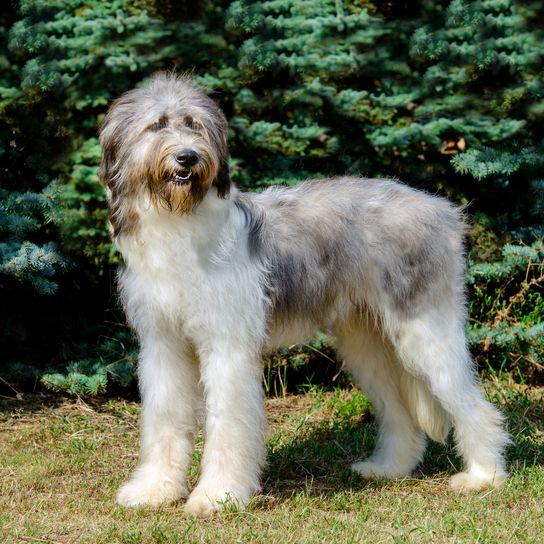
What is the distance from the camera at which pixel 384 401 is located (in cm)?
543

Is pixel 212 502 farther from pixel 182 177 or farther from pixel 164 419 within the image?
pixel 182 177

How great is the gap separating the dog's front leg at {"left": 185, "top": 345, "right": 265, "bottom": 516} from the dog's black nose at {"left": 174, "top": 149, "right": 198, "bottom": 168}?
0.95 metres

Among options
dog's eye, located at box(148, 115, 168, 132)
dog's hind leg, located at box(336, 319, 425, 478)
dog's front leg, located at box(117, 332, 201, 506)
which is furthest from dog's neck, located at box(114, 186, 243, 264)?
dog's hind leg, located at box(336, 319, 425, 478)

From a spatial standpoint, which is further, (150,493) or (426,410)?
(426,410)

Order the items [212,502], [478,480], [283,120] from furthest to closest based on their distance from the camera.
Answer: [283,120] → [478,480] → [212,502]

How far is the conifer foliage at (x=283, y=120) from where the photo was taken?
21.0 ft

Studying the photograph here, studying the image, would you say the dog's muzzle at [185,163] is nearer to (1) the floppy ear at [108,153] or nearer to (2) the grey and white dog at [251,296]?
(2) the grey and white dog at [251,296]

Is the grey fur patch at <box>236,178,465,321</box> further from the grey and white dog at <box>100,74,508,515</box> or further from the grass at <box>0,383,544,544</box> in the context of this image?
the grass at <box>0,383,544,544</box>

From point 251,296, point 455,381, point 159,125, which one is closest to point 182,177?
point 159,125

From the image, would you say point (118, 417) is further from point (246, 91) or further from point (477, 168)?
point (477, 168)

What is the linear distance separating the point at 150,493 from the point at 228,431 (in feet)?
1.84

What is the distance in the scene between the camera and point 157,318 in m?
4.57

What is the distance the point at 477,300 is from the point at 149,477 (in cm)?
337

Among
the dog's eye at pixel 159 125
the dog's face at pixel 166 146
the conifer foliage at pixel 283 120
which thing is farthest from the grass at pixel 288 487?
the dog's eye at pixel 159 125
